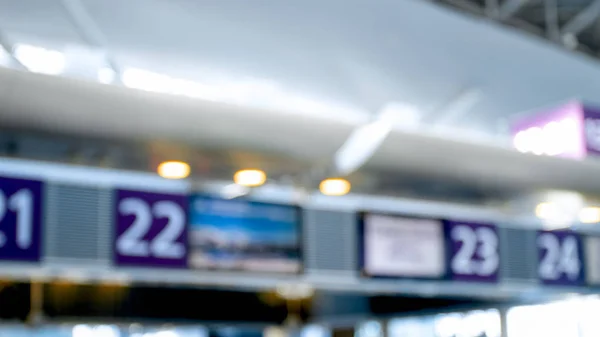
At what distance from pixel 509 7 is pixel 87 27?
7.54 meters

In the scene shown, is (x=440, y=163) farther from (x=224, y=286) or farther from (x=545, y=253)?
(x=224, y=286)

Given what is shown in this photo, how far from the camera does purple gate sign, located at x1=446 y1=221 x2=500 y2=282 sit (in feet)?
26.2

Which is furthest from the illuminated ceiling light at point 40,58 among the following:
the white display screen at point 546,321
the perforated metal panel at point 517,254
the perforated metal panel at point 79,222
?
the perforated metal panel at point 517,254

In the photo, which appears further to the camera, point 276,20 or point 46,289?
point 276,20

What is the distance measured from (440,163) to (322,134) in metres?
1.24

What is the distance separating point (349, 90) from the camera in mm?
18969

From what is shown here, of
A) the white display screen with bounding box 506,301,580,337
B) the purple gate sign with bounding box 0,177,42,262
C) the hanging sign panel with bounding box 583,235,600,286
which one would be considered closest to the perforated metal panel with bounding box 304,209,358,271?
the hanging sign panel with bounding box 583,235,600,286

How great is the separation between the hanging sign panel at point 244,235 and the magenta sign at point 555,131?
108 inches

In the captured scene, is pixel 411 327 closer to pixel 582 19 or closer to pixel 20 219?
pixel 582 19

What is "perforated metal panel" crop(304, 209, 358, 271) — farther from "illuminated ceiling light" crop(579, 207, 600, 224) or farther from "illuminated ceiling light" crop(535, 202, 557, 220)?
"illuminated ceiling light" crop(579, 207, 600, 224)

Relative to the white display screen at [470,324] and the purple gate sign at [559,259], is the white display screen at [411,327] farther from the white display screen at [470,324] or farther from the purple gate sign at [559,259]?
the purple gate sign at [559,259]

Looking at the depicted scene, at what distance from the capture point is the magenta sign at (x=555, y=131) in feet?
30.6

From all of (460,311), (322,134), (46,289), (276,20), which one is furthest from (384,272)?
(276,20)

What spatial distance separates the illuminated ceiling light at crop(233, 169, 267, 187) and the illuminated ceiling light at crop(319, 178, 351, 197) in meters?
0.47
